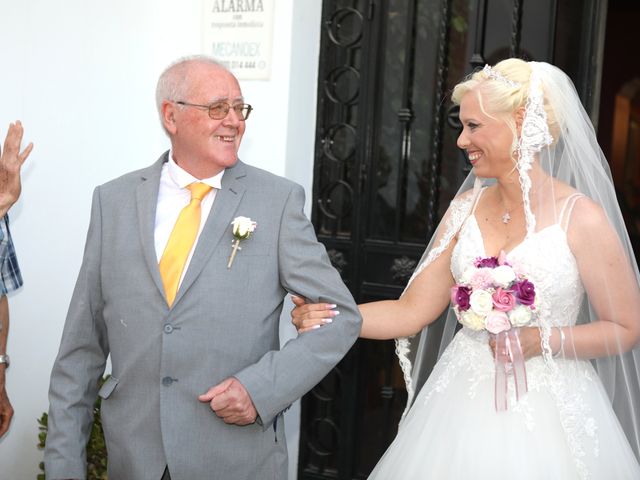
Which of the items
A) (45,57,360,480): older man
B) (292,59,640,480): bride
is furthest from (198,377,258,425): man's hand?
(292,59,640,480): bride

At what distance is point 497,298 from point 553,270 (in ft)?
0.75

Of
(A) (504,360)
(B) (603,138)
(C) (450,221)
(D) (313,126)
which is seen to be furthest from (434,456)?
(B) (603,138)

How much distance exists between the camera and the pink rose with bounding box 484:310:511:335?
3391 millimetres

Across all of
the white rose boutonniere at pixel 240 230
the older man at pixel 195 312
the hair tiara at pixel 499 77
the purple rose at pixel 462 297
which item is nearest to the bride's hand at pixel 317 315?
the older man at pixel 195 312

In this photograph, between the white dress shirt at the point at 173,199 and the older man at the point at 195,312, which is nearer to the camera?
the older man at the point at 195,312

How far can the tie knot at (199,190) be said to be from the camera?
323cm

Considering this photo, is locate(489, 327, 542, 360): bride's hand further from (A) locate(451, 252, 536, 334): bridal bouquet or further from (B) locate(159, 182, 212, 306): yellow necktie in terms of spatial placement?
(B) locate(159, 182, 212, 306): yellow necktie

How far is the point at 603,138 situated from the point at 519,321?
9498 mm

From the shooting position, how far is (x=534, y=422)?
3434 millimetres

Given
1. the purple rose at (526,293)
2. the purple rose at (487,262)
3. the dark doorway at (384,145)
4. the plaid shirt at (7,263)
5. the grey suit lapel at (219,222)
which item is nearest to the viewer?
the grey suit lapel at (219,222)

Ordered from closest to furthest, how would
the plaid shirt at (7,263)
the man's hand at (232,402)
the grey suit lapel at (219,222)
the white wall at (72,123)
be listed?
the man's hand at (232,402)
the grey suit lapel at (219,222)
the plaid shirt at (7,263)
the white wall at (72,123)

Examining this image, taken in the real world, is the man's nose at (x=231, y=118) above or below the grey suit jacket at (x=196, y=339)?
above

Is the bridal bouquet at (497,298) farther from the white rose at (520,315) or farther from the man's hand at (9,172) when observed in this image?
the man's hand at (9,172)

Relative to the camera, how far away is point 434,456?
3.51m
